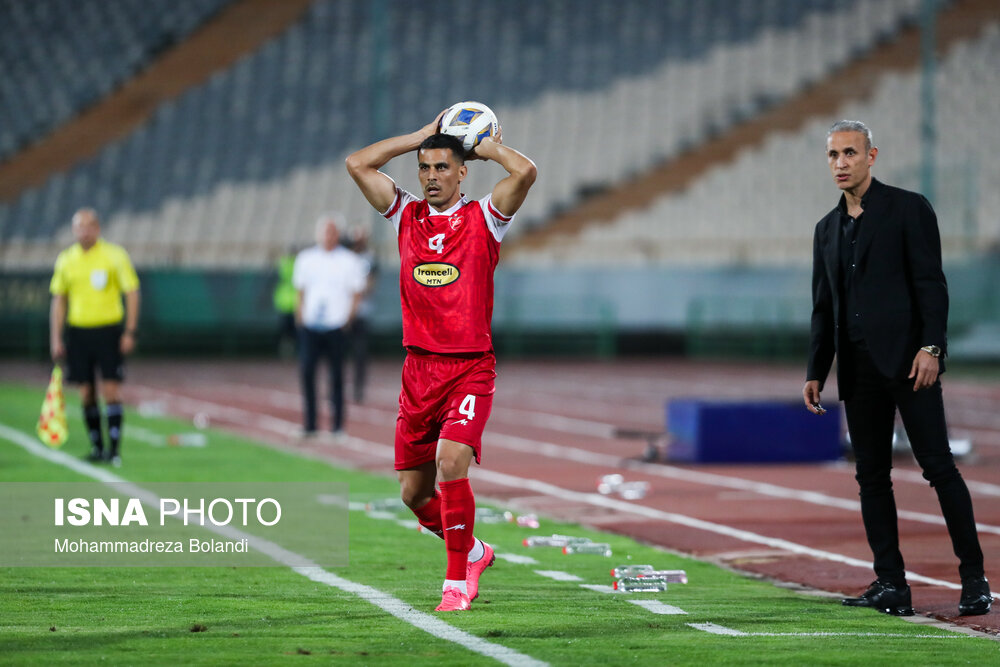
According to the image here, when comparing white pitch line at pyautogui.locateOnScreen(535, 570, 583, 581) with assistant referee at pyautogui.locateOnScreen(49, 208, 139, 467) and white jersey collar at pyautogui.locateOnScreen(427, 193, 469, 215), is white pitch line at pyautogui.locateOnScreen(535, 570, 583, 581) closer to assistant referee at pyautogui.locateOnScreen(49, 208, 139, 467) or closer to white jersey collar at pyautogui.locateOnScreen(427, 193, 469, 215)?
white jersey collar at pyautogui.locateOnScreen(427, 193, 469, 215)

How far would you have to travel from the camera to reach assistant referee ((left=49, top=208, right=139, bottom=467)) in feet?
45.8

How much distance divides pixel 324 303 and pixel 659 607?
1001 cm

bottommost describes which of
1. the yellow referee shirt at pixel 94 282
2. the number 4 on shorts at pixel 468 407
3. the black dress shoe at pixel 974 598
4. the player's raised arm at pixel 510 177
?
the black dress shoe at pixel 974 598

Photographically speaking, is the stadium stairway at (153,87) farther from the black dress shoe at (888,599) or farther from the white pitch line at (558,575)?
the black dress shoe at (888,599)

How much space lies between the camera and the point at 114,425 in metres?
14.2

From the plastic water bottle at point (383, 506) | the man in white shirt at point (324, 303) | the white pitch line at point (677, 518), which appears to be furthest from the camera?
the man in white shirt at point (324, 303)

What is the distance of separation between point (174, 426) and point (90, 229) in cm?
516

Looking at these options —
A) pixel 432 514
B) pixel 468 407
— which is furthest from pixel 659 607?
pixel 468 407

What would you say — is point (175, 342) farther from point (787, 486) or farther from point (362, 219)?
point (787, 486)

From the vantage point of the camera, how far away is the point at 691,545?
393 inches

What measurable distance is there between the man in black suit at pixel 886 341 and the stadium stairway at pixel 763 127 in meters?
27.7

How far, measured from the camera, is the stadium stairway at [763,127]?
36531mm

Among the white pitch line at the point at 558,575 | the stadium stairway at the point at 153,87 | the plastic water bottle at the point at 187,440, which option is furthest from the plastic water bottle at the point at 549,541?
the stadium stairway at the point at 153,87

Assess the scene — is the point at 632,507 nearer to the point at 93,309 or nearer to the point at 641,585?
the point at 641,585
